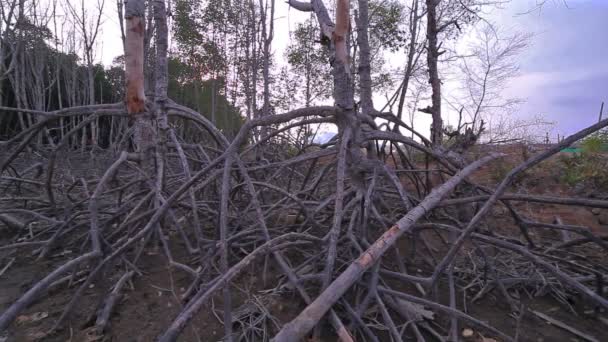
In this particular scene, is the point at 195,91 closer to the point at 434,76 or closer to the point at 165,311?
the point at 434,76

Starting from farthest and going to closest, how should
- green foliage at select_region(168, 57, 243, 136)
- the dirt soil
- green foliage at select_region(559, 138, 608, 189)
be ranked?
green foliage at select_region(168, 57, 243, 136) → green foliage at select_region(559, 138, 608, 189) → the dirt soil

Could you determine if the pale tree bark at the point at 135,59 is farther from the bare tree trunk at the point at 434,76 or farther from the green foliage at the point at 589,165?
the green foliage at the point at 589,165

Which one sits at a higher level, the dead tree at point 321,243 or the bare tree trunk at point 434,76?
the bare tree trunk at point 434,76

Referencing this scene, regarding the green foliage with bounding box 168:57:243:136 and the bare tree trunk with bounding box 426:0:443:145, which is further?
the green foliage with bounding box 168:57:243:136

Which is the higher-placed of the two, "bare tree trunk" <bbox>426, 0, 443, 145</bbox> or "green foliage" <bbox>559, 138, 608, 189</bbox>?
"bare tree trunk" <bbox>426, 0, 443, 145</bbox>

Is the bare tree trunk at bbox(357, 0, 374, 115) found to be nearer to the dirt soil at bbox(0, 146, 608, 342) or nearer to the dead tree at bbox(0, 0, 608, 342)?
the dead tree at bbox(0, 0, 608, 342)

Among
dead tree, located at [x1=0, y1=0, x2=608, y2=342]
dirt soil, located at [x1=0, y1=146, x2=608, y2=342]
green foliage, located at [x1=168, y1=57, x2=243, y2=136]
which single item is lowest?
dirt soil, located at [x1=0, y1=146, x2=608, y2=342]

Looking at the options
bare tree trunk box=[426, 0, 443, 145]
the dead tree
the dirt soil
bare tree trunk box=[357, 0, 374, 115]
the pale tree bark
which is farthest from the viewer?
bare tree trunk box=[357, 0, 374, 115]

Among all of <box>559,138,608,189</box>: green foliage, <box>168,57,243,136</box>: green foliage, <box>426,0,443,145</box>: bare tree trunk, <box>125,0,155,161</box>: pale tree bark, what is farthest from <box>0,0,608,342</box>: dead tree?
<box>168,57,243,136</box>: green foliage

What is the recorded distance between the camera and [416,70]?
24.8 ft

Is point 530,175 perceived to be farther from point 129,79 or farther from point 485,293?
point 129,79

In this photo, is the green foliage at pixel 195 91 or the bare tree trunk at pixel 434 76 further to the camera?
the green foliage at pixel 195 91

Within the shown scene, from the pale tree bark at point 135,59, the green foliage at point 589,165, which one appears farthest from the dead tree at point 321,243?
the green foliage at point 589,165

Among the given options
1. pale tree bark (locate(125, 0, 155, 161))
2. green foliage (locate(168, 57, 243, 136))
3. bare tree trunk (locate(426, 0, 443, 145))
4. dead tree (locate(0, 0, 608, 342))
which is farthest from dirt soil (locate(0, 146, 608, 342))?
green foliage (locate(168, 57, 243, 136))
